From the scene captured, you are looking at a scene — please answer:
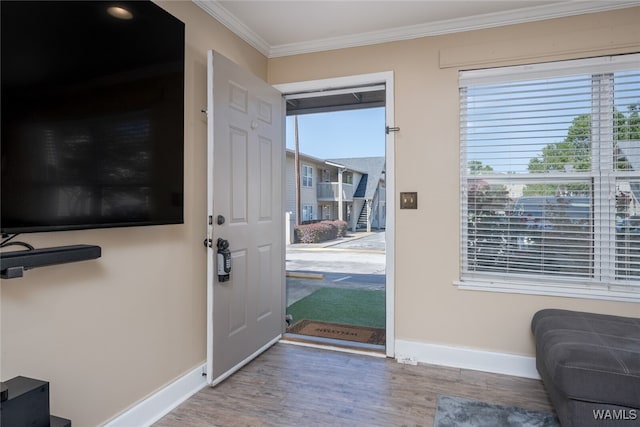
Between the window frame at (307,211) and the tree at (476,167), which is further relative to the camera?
the window frame at (307,211)

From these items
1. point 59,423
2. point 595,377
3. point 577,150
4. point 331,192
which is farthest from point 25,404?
point 331,192

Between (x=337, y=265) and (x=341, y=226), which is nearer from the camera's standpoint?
(x=337, y=265)

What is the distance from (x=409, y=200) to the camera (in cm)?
279

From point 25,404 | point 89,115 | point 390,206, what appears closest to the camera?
point 25,404

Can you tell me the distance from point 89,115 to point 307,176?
26.8 feet

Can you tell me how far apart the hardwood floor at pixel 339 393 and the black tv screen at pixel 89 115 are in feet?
3.70

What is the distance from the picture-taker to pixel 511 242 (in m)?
2.63

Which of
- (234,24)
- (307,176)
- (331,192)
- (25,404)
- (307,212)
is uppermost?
(234,24)

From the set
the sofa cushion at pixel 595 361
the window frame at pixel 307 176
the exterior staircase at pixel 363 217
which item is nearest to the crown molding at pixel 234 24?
the sofa cushion at pixel 595 361

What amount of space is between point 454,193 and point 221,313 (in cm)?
183

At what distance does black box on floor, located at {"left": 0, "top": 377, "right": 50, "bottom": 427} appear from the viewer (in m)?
1.17

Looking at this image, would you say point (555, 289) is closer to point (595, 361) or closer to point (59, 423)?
point (595, 361)

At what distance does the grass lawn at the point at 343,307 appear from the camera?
3900 millimetres

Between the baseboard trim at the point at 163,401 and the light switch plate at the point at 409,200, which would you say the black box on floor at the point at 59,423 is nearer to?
the baseboard trim at the point at 163,401
